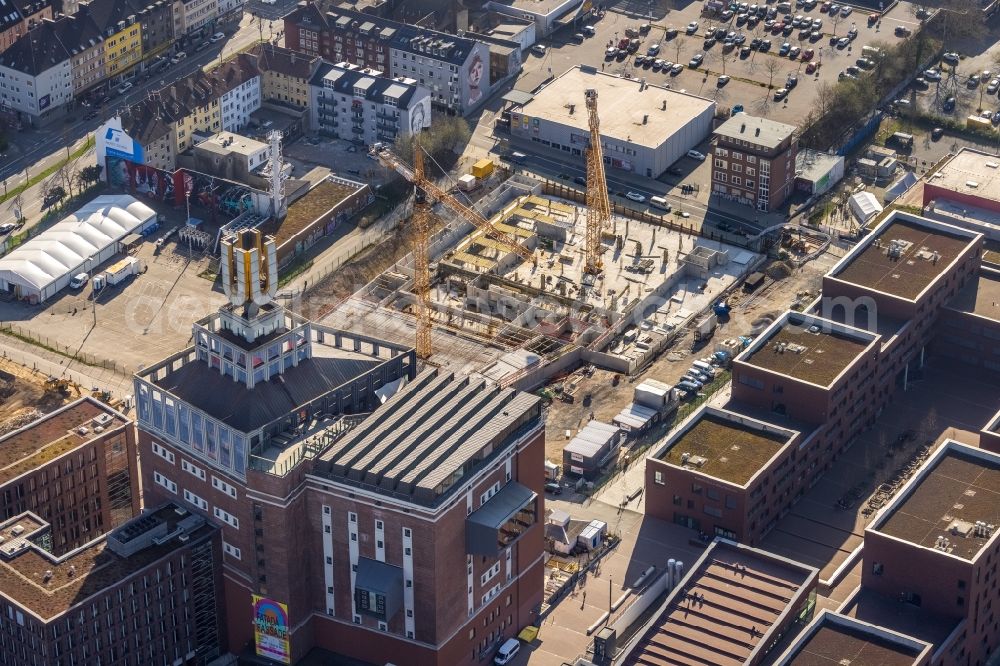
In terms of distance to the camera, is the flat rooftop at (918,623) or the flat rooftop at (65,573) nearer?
the flat rooftop at (65,573)

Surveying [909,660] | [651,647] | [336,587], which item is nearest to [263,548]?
[336,587]

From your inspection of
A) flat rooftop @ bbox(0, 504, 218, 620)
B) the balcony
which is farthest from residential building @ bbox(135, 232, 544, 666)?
flat rooftop @ bbox(0, 504, 218, 620)

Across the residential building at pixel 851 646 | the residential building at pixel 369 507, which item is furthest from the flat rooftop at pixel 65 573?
the residential building at pixel 851 646

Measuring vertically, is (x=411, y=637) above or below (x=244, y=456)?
below

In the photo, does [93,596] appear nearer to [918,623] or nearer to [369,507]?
[369,507]

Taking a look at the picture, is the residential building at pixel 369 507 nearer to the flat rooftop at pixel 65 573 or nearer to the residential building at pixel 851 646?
the flat rooftop at pixel 65 573

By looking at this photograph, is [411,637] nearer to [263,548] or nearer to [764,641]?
[263,548]

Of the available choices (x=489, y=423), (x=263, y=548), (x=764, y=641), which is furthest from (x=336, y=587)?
(x=764, y=641)
